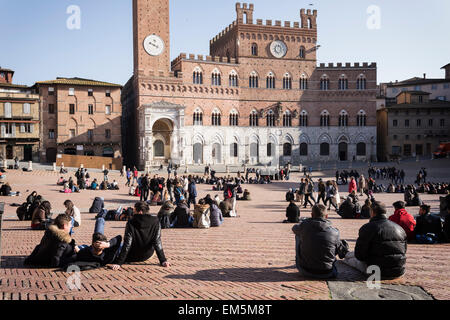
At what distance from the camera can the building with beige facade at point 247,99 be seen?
49125 millimetres

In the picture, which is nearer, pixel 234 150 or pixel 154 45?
pixel 154 45

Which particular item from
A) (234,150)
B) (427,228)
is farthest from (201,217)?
(234,150)

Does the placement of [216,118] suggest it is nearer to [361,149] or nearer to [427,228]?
[361,149]

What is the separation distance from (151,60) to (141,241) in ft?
145

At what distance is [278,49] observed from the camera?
185 ft

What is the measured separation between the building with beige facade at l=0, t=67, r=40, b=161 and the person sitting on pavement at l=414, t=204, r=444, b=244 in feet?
151

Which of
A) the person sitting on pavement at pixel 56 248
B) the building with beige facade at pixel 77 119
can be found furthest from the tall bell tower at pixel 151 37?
the person sitting on pavement at pixel 56 248

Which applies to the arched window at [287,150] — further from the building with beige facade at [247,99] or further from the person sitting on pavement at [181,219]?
the person sitting on pavement at [181,219]

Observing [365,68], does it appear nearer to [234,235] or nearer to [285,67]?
[285,67]

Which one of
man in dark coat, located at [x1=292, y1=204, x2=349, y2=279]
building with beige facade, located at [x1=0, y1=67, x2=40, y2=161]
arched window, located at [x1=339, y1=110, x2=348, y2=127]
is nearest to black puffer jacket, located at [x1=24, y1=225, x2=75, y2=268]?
man in dark coat, located at [x1=292, y1=204, x2=349, y2=279]

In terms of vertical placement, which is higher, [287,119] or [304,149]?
[287,119]

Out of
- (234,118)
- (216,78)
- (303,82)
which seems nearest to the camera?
(216,78)

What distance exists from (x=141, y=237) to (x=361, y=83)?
5536 centimetres

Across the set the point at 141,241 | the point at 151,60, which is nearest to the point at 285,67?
the point at 151,60
